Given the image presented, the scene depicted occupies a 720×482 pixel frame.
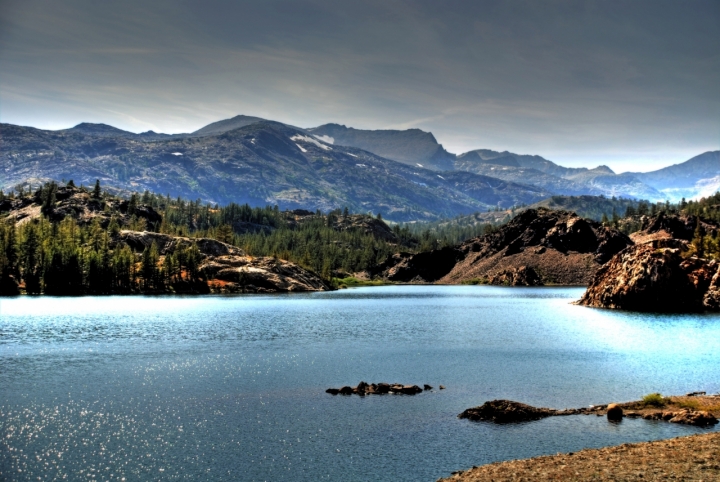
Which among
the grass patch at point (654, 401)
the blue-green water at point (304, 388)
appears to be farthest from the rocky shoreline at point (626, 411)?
the blue-green water at point (304, 388)

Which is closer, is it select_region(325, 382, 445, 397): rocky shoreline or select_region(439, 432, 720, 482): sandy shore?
select_region(439, 432, 720, 482): sandy shore

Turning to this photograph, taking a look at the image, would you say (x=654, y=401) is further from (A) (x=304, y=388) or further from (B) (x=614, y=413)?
(A) (x=304, y=388)

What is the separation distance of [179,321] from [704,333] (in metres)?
106

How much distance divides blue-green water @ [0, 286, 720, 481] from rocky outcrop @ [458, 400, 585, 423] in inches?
65.1

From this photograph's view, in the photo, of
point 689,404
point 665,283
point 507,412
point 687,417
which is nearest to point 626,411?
point 687,417

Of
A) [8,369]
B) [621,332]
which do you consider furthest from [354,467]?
[621,332]

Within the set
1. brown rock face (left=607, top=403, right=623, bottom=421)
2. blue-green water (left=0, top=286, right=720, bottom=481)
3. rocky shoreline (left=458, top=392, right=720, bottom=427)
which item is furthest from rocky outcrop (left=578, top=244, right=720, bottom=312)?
brown rock face (left=607, top=403, right=623, bottom=421)

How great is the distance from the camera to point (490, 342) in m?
93.1

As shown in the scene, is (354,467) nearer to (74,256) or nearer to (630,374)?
(630,374)

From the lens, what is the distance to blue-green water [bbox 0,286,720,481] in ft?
128

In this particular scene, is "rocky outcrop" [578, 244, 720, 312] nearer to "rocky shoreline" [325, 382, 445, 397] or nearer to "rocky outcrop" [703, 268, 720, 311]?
"rocky outcrop" [703, 268, 720, 311]

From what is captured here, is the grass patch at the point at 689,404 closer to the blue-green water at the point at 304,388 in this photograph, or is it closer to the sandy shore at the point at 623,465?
the blue-green water at the point at 304,388

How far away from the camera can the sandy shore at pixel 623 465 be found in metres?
31.4

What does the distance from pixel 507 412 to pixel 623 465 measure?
1452 centimetres
